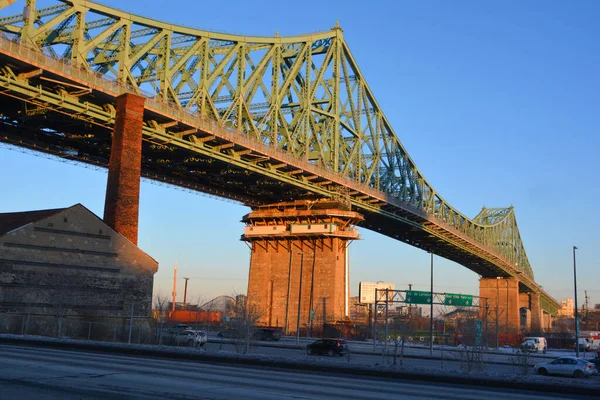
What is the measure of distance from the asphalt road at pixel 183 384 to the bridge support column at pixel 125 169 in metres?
20.0

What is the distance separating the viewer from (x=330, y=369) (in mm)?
25797

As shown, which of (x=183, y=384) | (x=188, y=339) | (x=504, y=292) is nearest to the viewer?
(x=183, y=384)

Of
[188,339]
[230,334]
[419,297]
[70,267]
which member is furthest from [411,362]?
[230,334]

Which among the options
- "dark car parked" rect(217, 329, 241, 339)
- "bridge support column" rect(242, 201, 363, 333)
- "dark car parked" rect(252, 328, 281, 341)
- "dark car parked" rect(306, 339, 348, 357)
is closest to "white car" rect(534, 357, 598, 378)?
"dark car parked" rect(306, 339, 348, 357)

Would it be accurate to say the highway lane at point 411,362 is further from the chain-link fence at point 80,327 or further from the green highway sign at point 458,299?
the green highway sign at point 458,299

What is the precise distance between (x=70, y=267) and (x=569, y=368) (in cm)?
2996

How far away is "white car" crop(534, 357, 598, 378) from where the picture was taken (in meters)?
34.4

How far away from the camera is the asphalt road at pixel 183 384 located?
15.4m

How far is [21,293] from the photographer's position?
40.0 meters

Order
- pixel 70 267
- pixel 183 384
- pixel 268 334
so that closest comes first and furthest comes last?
pixel 183 384 → pixel 70 267 → pixel 268 334

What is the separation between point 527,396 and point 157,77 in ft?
134

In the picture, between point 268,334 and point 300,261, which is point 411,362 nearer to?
point 268,334

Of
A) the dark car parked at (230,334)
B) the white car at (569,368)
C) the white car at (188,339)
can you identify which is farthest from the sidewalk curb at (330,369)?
the white car at (569,368)

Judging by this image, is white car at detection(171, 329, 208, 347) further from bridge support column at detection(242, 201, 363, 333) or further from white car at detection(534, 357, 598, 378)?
bridge support column at detection(242, 201, 363, 333)
